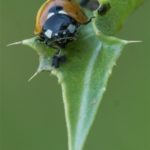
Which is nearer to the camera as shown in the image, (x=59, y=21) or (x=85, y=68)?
(x=85, y=68)

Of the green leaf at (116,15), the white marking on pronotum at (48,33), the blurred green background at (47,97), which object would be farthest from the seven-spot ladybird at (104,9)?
the blurred green background at (47,97)

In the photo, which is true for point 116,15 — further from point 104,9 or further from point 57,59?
point 57,59

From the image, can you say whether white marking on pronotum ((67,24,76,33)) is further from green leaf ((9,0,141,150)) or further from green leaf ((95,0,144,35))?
green leaf ((95,0,144,35))

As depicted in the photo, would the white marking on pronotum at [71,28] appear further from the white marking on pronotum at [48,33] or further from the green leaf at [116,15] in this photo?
the green leaf at [116,15]

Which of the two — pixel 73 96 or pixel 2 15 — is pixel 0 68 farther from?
pixel 73 96

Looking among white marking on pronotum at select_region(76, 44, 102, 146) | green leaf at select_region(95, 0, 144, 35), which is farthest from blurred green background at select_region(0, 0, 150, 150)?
white marking on pronotum at select_region(76, 44, 102, 146)

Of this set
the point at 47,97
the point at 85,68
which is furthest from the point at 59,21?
the point at 47,97
